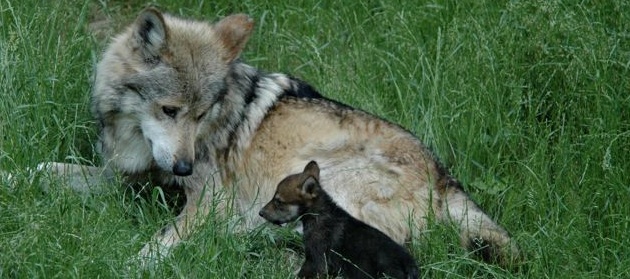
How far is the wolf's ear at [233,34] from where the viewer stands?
22.1ft

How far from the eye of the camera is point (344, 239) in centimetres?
601

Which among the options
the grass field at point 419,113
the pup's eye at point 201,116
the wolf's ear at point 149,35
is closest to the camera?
the grass field at point 419,113

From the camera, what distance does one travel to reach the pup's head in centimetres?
616

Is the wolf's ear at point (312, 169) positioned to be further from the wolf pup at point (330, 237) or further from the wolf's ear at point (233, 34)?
the wolf's ear at point (233, 34)

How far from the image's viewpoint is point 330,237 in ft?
19.9

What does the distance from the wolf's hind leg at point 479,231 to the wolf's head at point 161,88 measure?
5.07 ft

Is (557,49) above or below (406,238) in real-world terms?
above

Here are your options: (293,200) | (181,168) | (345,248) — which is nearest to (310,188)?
(293,200)

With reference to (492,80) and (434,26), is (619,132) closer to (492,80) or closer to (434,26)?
(492,80)

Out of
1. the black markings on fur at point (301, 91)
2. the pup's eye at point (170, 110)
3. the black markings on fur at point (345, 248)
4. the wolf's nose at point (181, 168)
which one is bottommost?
the black markings on fur at point (345, 248)

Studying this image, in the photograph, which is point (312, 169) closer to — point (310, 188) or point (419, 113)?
point (310, 188)

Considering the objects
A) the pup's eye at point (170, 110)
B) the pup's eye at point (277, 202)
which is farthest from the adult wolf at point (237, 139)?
the pup's eye at point (277, 202)

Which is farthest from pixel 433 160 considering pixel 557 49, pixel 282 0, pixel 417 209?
pixel 282 0

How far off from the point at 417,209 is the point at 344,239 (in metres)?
0.74
